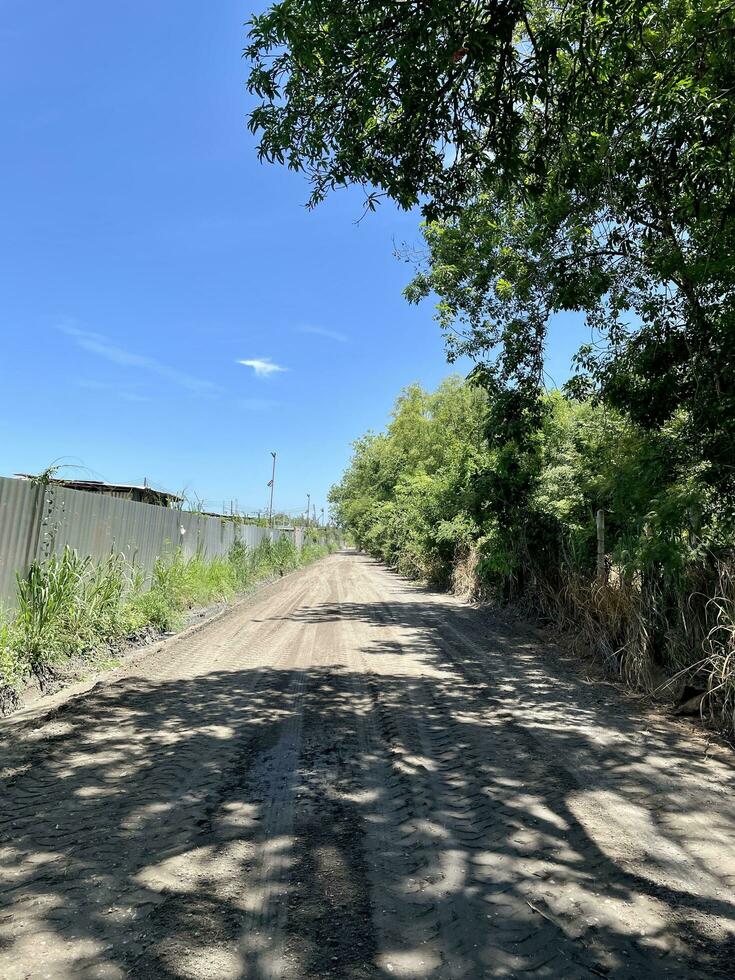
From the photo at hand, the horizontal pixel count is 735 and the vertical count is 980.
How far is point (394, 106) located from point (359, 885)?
5491mm

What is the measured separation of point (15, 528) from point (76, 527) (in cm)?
158

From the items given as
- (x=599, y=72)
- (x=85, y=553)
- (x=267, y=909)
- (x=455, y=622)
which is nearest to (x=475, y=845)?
(x=267, y=909)

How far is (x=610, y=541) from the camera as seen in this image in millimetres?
9555

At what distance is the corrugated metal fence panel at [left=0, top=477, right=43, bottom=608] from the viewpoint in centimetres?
709

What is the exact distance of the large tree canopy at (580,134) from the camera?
14.3 feet

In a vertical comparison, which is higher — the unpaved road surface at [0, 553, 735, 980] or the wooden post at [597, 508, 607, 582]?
the wooden post at [597, 508, 607, 582]

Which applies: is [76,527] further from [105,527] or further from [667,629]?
[667,629]

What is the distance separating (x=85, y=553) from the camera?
931 centimetres

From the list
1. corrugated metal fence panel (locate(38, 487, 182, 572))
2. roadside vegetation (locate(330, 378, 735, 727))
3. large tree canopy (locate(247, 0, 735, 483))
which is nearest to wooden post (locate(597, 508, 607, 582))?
roadside vegetation (locate(330, 378, 735, 727))

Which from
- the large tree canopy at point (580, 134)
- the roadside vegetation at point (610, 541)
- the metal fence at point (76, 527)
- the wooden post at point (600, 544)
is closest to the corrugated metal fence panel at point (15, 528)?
the metal fence at point (76, 527)

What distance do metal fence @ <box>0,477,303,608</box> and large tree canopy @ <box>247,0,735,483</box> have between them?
5222mm

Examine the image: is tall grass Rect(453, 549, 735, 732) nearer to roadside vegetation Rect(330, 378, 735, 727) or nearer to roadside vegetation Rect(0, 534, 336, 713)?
roadside vegetation Rect(330, 378, 735, 727)

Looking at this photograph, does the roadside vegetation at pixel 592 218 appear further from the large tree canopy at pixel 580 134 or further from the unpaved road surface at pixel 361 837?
the unpaved road surface at pixel 361 837

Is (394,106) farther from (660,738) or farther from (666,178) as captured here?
(660,738)
